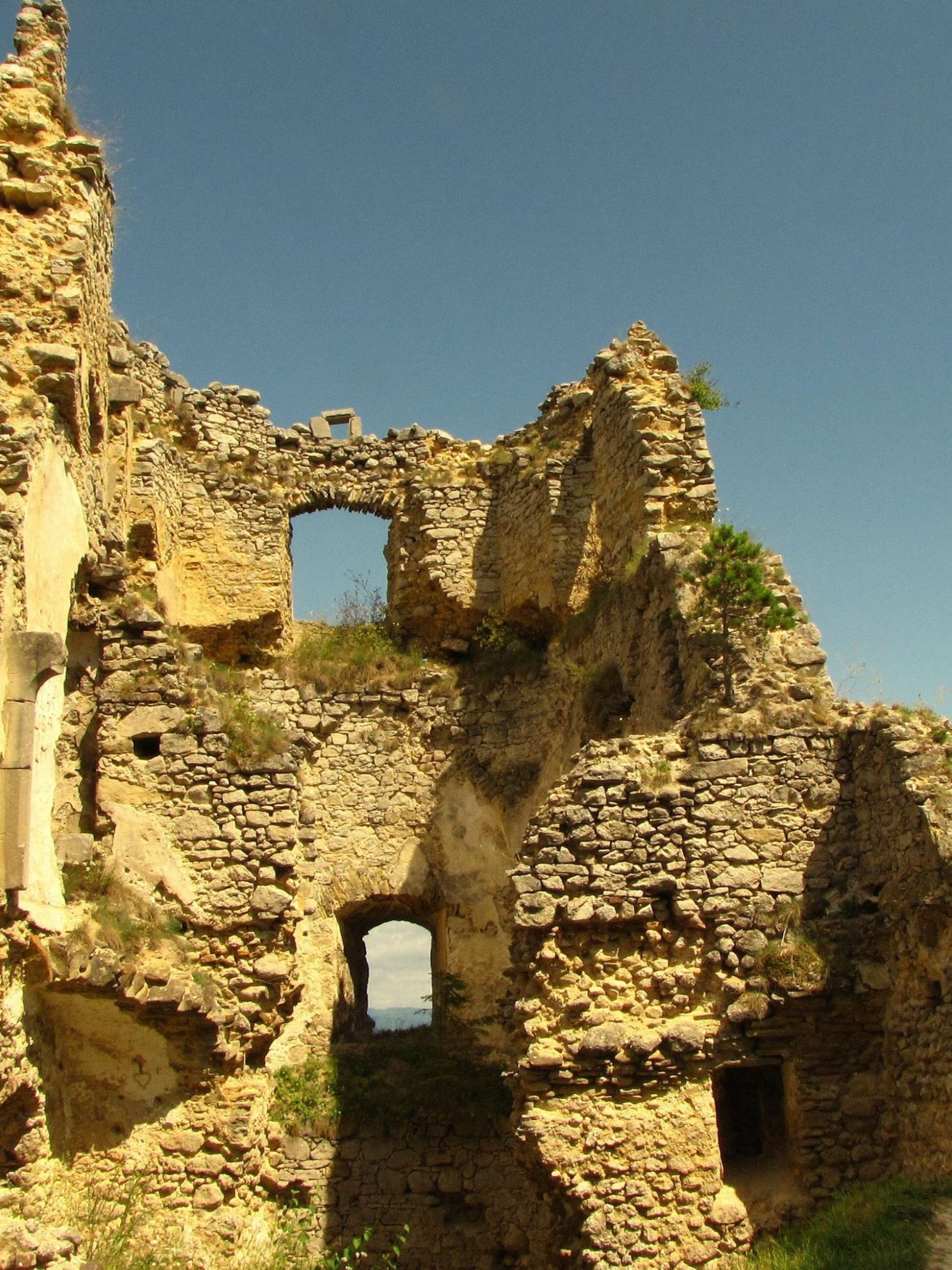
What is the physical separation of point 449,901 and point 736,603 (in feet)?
16.7

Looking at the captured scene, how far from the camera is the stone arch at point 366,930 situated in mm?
13711

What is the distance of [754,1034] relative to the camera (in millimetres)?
9758

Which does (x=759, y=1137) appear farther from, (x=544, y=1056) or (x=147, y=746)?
(x=147, y=746)

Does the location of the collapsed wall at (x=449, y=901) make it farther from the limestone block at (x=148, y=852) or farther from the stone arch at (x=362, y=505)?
the stone arch at (x=362, y=505)

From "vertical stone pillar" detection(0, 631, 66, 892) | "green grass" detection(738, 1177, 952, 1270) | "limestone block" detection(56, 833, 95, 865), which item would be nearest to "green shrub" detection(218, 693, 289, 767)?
"limestone block" detection(56, 833, 95, 865)

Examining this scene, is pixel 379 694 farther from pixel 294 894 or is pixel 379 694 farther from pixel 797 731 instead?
pixel 797 731

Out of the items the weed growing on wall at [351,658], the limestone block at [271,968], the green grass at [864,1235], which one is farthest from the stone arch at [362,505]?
the green grass at [864,1235]

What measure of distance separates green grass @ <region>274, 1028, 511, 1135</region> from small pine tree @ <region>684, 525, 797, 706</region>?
488 centimetres

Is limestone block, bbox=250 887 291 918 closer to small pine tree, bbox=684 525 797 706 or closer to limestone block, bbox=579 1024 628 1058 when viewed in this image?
limestone block, bbox=579 1024 628 1058

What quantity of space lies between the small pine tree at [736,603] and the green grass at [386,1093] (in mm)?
4875

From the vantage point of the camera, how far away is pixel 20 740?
8727 mm

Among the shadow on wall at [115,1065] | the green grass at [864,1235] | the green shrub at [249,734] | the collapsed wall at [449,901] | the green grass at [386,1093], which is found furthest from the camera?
the green grass at [386,1093]

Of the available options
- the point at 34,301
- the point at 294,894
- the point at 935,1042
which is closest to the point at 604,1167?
the point at 935,1042

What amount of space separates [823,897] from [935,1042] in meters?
1.44
